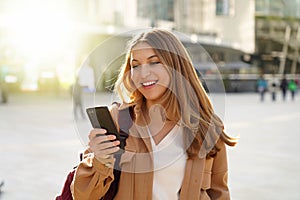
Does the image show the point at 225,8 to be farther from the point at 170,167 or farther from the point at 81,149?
the point at 170,167

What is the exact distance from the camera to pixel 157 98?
1598mm

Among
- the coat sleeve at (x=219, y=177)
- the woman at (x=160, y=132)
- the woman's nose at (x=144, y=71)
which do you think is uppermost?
the woman's nose at (x=144, y=71)

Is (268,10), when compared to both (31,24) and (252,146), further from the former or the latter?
(252,146)

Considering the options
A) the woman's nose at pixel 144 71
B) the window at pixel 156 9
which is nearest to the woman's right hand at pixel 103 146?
the woman's nose at pixel 144 71

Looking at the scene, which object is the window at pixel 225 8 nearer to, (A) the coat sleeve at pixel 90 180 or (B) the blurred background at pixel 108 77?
(B) the blurred background at pixel 108 77

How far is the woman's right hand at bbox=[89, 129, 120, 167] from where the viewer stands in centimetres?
142

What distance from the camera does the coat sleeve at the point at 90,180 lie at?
1.47 meters

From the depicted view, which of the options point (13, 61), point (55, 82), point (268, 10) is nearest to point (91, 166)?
point (55, 82)

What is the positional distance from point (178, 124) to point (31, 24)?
24764mm

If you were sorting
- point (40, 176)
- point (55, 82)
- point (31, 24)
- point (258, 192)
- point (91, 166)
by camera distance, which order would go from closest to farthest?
point (91, 166), point (258, 192), point (40, 176), point (55, 82), point (31, 24)

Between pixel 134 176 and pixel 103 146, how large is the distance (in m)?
0.20

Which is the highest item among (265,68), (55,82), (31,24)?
(31,24)

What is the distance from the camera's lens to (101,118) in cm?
144

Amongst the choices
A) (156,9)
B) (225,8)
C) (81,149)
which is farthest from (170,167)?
(225,8)
